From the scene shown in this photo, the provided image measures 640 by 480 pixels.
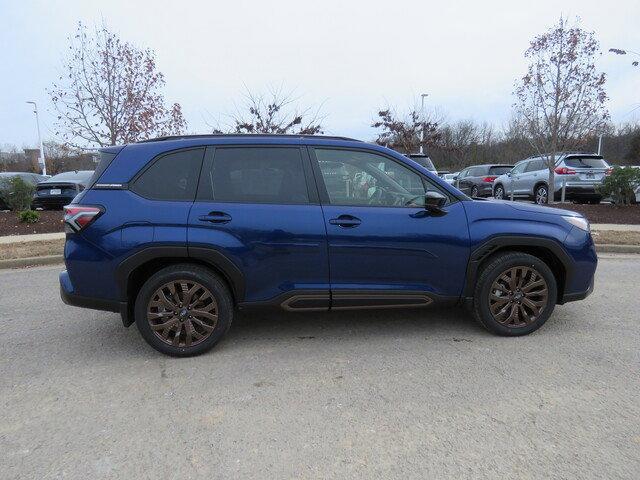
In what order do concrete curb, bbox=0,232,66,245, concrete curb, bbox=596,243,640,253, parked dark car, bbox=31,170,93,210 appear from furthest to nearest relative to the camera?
parked dark car, bbox=31,170,93,210 < concrete curb, bbox=0,232,66,245 < concrete curb, bbox=596,243,640,253

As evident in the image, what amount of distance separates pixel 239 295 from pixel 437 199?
183 cm

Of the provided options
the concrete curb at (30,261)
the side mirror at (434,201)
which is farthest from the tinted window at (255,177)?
the concrete curb at (30,261)

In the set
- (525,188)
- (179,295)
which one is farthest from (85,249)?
(525,188)

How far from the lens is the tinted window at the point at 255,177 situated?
3738 millimetres

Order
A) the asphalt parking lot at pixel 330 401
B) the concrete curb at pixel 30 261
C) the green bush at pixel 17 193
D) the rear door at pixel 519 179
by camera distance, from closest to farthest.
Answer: the asphalt parking lot at pixel 330 401, the concrete curb at pixel 30 261, the green bush at pixel 17 193, the rear door at pixel 519 179

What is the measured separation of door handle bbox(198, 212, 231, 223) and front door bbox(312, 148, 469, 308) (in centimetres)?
81

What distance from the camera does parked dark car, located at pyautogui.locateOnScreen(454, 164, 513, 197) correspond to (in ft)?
62.1

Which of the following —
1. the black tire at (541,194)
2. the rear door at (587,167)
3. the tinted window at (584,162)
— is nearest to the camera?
the rear door at (587,167)

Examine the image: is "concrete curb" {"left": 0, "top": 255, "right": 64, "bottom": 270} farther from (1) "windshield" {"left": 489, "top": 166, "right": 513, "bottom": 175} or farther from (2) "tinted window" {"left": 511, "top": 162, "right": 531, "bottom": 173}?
(1) "windshield" {"left": 489, "top": 166, "right": 513, "bottom": 175}

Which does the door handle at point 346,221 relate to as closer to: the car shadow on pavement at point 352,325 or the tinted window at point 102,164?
the car shadow on pavement at point 352,325

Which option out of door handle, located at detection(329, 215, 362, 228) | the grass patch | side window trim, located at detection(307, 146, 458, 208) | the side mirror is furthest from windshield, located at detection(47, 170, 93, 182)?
the side mirror

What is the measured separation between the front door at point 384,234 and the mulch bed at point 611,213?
9220 mm

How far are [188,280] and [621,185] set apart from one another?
1303 cm

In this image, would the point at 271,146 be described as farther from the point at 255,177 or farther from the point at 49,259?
the point at 49,259
